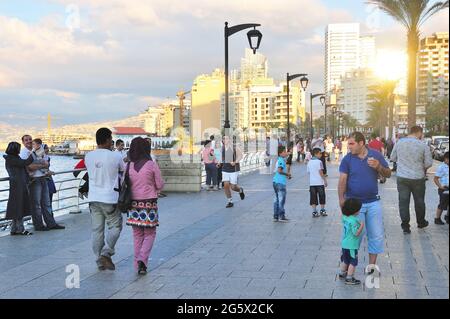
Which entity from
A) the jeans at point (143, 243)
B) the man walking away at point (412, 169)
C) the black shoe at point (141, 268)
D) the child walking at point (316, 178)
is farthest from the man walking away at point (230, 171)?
the black shoe at point (141, 268)

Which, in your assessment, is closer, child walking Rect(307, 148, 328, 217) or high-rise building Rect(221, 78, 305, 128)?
child walking Rect(307, 148, 328, 217)

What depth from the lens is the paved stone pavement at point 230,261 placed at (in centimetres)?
603

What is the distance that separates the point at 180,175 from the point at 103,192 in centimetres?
1061

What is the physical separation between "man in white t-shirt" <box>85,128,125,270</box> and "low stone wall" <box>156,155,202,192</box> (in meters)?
10.4

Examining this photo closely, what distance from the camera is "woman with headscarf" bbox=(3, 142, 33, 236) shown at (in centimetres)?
990

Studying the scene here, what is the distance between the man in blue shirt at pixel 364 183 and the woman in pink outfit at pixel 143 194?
2248 mm

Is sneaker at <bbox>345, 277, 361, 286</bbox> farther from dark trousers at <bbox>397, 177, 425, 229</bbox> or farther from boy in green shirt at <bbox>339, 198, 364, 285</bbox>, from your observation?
dark trousers at <bbox>397, 177, 425, 229</bbox>

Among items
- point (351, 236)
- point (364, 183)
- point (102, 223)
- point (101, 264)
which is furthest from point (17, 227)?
point (364, 183)

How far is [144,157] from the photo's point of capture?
7078 mm

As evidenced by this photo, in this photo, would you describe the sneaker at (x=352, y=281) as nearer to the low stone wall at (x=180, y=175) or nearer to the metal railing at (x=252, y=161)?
the low stone wall at (x=180, y=175)

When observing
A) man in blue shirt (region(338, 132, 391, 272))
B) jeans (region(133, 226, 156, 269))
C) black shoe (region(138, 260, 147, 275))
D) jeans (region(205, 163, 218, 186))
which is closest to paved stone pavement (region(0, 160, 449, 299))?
black shoe (region(138, 260, 147, 275))

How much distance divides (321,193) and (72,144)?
144 metres
